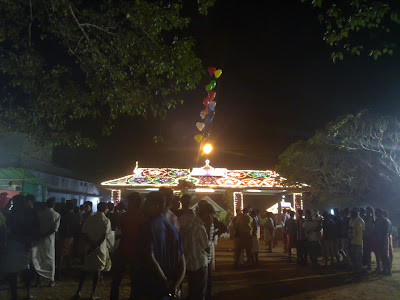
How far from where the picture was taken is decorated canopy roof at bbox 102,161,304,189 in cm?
2220

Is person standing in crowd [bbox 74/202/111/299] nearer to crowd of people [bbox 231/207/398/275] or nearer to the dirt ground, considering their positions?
the dirt ground

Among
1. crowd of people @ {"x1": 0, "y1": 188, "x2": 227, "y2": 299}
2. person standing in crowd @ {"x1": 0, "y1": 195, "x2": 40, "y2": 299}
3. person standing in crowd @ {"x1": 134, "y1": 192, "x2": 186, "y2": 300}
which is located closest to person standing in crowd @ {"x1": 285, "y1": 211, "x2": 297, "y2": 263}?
crowd of people @ {"x1": 0, "y1": 188, "x2": 227, "y2": 299}

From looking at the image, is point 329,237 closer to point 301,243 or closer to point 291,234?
point 301,243

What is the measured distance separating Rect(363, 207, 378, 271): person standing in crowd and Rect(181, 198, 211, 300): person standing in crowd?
7.00 m

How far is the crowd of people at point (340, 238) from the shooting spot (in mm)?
10117

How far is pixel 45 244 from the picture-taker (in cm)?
734

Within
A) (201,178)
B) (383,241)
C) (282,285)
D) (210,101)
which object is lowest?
(282,285)

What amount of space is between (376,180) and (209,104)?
10821mm

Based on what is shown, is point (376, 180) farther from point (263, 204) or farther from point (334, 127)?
point (263, 204)

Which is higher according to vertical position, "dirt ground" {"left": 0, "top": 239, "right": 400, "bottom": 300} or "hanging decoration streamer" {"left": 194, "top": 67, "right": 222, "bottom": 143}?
"hanging decoration streamer" {"left": 194, "top": 67, "right": 222, "bottom": 143}

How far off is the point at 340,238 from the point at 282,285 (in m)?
3.75

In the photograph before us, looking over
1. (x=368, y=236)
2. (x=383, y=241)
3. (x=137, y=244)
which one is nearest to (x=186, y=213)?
(x=137, y=244)

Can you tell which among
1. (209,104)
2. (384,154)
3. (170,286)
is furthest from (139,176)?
(170,286)

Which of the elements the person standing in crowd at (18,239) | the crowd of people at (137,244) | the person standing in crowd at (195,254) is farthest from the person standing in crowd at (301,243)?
the person standing in crowd at (18,239)
